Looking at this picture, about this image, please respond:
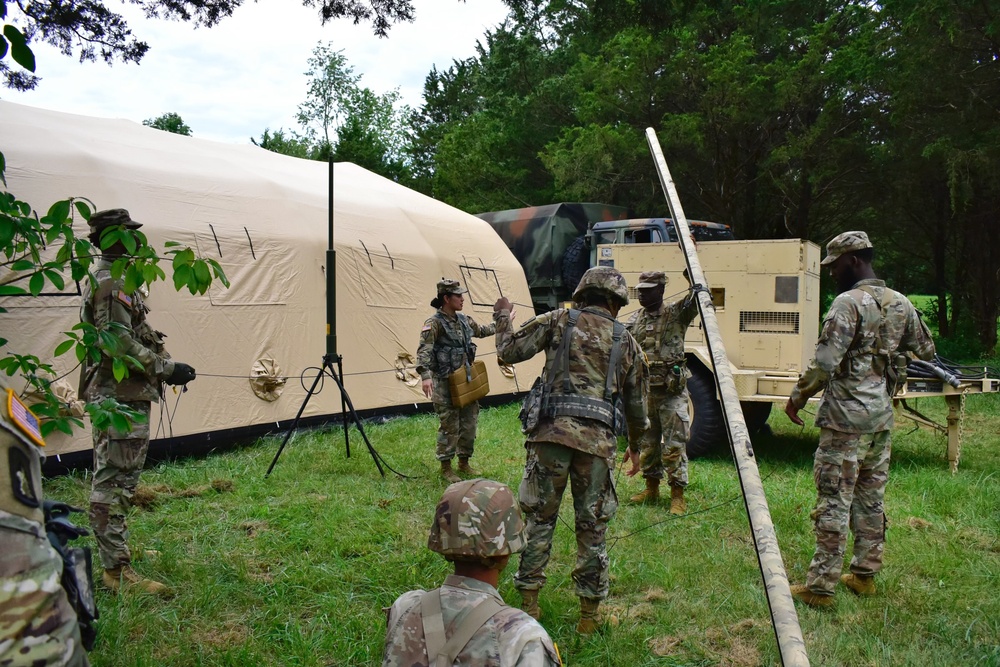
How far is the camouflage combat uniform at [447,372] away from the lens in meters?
6.82

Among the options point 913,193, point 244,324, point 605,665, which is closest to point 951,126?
point 913,193

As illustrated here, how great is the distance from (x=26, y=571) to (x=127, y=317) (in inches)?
115

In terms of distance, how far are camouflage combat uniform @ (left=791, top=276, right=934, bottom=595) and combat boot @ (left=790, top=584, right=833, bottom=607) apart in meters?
0.03

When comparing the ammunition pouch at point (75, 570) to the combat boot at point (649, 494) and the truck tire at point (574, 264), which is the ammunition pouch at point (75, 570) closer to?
the combat boot at point (649, 494)

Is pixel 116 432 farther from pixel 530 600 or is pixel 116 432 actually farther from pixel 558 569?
pixel 558 569

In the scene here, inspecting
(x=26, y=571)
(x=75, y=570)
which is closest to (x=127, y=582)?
(x=75, y=570)

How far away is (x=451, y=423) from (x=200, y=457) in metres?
2.57

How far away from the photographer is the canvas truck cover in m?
12.9

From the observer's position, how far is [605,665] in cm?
356

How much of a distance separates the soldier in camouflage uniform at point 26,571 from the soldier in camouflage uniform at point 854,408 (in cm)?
372

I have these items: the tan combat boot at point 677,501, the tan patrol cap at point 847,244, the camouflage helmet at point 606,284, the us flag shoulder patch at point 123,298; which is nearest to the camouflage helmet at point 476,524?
the camouflage helmet at point 606,284

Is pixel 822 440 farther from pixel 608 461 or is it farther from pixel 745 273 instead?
pixel 745 273

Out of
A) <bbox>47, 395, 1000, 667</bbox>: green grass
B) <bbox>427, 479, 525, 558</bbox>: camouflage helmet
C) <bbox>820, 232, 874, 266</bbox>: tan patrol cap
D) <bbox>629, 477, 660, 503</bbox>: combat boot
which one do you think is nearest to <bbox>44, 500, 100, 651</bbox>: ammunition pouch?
<bbox>427, 479, 525, 558</bbox>: camouflage helmet

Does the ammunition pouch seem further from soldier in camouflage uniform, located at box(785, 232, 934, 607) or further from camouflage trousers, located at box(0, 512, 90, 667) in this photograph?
soldier in camouflage uniform, located at box(785, 232, 934, 607)
